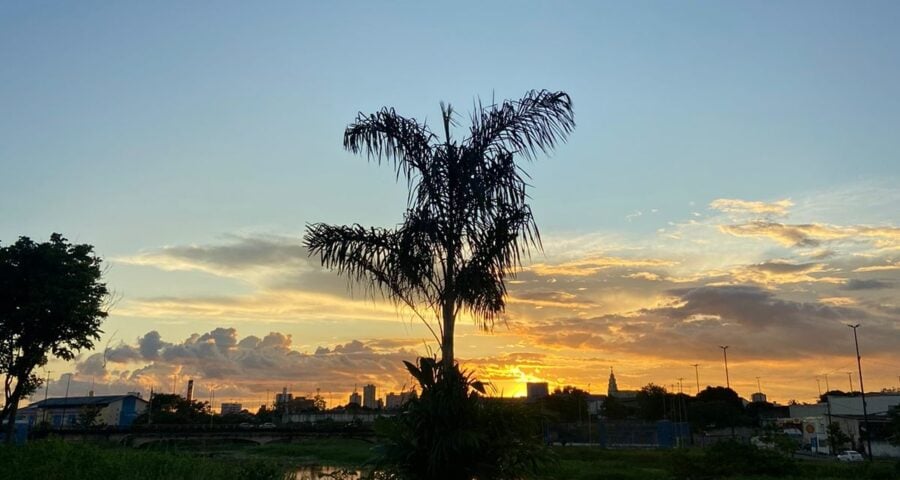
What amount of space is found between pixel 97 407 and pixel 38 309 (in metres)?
90.7

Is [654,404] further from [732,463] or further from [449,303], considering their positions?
[449,303]

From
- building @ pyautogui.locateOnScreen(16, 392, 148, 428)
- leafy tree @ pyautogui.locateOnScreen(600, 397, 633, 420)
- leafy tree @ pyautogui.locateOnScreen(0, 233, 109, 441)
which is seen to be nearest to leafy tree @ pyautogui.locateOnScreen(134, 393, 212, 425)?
building @ pyautogui.locateOnScreen(16, 392, 148, 428)

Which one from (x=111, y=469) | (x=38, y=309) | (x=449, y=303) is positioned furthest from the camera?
(x=38, y=309)

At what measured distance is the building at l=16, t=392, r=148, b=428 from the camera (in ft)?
361

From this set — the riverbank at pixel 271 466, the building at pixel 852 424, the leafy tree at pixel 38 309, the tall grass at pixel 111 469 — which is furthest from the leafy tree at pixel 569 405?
the tall grass at pixel 111 469

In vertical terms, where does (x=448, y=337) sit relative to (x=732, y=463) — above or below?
above

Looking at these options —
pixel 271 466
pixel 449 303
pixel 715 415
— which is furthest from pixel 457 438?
pixel 715 415

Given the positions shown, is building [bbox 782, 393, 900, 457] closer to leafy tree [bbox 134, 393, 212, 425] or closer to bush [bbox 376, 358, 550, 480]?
bush [bbox 376, 358, 550, 480]

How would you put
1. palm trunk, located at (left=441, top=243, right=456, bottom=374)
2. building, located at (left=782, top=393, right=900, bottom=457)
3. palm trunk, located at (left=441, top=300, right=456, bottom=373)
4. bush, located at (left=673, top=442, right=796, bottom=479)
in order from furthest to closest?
building, located at (left=782, top=393, right=900, bottom=457), bush, located at (left=673, top=442, right=796, bottom=479), palm trunk, located at (left=441, top=243, right=456, bottom=374), palm trunk, located at (left=441, top=300, right=456, bottom=373)

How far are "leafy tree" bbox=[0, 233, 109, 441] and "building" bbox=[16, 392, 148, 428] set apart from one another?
88424 mm

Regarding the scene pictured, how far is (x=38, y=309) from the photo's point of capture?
2675 cm

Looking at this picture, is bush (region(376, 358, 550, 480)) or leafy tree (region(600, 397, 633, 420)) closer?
bush (region(376, 358, 550, 480))

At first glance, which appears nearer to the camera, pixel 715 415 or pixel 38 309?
pixel 38 309

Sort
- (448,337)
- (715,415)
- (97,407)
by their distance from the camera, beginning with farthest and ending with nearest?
1. (97,407)
2. (715,415)
3. (448,337)
